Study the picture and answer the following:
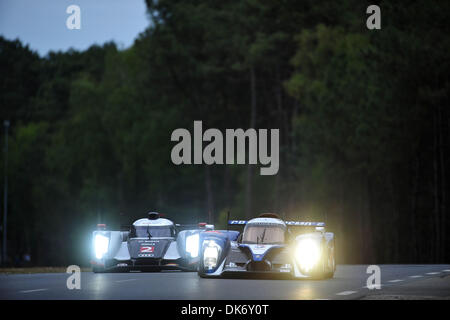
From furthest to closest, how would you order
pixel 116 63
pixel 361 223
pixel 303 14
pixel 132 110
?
pixel 116 63
pixel 132 110
pixel 303 14
pixel 361 223

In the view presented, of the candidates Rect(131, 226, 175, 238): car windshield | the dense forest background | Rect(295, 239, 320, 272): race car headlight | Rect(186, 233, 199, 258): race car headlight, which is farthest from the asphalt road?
the dense forest background

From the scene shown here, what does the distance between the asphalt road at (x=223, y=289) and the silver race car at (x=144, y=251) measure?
1.82 meters

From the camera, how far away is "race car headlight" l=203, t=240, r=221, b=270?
21141mm

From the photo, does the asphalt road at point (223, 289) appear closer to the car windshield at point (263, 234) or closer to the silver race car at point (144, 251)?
the car windshield at point (263, 234)

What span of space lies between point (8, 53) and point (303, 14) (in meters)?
53.5

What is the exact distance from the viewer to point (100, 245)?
23891mm

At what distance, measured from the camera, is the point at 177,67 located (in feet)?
274

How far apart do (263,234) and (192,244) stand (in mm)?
3377

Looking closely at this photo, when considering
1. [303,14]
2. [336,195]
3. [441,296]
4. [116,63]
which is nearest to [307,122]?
Answer: [336,195]

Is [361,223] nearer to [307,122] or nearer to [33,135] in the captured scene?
[307,122]

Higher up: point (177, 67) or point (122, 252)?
point (177, 67)

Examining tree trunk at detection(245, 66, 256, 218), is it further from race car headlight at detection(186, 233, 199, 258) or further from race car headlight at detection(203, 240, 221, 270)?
race car headlight at detection(203, 240, 221, 270)

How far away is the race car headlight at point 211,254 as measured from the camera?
21141 millimetres
